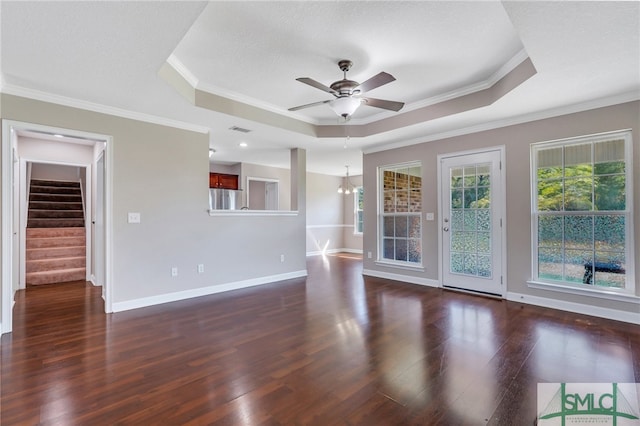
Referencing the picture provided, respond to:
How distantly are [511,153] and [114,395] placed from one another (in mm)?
4889

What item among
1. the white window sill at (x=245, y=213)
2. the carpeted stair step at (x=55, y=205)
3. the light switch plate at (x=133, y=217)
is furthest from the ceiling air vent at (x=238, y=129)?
the carpeted stair step at (x=55, y=205)

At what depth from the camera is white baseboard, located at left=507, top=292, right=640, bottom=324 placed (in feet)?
10.5

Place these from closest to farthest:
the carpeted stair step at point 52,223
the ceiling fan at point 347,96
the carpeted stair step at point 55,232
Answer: the ceiling fan at point 347,96 < the carpeted stair step at point 55,232 < the carpeted stair step at point 52,223

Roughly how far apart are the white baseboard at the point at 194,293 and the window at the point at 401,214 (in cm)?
184

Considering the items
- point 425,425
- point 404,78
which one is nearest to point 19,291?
point 425,425

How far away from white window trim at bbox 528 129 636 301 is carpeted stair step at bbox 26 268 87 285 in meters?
7.21

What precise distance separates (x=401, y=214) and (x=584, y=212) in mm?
2509

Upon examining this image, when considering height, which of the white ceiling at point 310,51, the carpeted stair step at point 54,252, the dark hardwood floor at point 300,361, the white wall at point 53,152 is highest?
the white ceiling at point 310,51

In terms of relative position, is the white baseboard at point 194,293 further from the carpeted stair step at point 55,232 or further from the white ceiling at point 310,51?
the carpeted stair step at point 55,232

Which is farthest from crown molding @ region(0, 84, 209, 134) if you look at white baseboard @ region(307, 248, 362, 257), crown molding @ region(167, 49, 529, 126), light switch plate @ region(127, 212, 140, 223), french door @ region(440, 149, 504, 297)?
white baseboard @ region(307, 248, 362, 257)

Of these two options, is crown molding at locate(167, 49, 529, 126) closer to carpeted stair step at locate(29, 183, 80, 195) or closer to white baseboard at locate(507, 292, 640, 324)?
white baseboard at locate(507, 292, 640, 324)

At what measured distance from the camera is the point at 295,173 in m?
5.75

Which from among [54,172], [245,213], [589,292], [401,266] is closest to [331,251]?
[401,266]

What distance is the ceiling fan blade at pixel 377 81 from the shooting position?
2.52 meters
